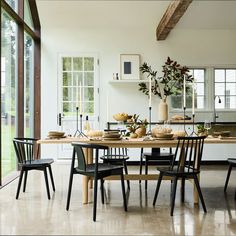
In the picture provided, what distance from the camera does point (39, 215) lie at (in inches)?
136

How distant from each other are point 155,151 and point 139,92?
2.26 metres

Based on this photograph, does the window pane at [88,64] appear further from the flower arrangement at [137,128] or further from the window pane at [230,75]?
the flower arrangement at [137,128]

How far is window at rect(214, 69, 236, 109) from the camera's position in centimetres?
750

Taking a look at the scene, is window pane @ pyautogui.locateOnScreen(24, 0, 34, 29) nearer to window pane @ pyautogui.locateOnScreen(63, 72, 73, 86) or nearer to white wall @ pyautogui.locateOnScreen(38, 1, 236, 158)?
white wall @ pyautogui.locateOnScreen(38, 1, 236, 158)

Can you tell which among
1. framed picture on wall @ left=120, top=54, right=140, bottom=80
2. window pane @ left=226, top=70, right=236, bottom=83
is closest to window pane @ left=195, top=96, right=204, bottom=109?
window pane @ left=226, top=70, right=236, bottom=83

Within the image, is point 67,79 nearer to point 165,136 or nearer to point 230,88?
point 230,88

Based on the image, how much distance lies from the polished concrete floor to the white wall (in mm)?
2727

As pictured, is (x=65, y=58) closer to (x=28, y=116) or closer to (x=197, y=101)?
(x=28, y=116)

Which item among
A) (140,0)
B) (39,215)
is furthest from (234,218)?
(140,0)

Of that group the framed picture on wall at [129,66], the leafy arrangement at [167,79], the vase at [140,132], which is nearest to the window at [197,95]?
the leafy arrangement at [167,79]

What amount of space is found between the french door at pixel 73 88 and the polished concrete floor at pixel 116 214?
2.47 metres

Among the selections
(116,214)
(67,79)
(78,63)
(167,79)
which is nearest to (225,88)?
(167,79)

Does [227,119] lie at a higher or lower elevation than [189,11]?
lower

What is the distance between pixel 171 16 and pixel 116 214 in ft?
12.5
